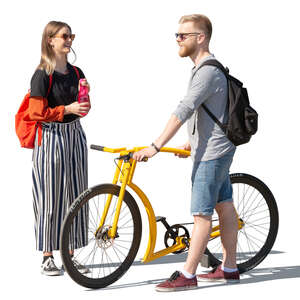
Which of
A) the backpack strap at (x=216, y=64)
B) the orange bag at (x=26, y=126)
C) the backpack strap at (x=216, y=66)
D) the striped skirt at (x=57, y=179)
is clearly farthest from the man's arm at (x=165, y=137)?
the orange bag at (x=26, y=126)

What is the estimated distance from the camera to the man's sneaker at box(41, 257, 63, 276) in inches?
336

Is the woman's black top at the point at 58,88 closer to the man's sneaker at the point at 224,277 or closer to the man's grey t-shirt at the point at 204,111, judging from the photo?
the man's grey t-shirt at the point at 204,111

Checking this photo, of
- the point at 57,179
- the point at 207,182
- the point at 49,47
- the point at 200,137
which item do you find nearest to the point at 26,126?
the point at 57,179

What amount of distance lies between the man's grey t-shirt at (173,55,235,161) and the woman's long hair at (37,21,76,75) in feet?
4.99

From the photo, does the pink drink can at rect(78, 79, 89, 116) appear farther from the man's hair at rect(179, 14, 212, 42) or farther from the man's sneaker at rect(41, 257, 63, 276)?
the man's sneaker at rect(41, 257, 63, 276)

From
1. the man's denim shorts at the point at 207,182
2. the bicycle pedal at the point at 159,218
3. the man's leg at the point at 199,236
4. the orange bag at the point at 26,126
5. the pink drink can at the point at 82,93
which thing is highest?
the pink drink can at the point at 82,93

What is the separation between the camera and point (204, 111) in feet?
25.5

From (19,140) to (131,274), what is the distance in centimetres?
178

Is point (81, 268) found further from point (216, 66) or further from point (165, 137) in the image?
point (216, 66)

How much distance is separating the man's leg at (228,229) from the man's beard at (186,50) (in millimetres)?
1476

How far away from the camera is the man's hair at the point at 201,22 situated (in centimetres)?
775

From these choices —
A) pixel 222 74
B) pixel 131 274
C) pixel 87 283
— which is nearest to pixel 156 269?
pixel 131 274

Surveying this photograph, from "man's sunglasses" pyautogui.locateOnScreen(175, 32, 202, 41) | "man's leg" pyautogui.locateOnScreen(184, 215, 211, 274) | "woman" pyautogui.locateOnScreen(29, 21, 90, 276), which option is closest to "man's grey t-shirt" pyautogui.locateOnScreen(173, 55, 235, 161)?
"man's sunglasses" pyautogui.locateOnScreen(175, 32, 202, 41)

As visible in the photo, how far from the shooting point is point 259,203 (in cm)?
884
